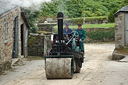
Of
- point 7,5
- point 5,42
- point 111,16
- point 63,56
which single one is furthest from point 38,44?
point 63,56

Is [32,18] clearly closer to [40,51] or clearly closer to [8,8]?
[40,51]

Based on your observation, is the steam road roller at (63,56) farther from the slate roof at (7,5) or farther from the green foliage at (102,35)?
the green foliage at (102,35)

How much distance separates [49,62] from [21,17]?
11314 mm

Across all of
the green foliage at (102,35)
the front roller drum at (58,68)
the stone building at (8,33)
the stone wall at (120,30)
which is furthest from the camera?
the green foliage at (102,35)

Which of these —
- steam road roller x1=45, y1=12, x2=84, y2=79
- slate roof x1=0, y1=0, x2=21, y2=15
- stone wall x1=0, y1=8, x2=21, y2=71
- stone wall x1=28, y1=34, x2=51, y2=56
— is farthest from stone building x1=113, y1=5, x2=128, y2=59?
steam road roller x1=45, y1=12, x2=84, y2=79

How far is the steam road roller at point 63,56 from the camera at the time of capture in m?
10.3

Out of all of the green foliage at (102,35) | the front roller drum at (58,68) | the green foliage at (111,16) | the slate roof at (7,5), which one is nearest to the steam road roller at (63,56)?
the front roller drum at (58,68)

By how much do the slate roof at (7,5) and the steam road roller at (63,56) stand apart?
4114mm

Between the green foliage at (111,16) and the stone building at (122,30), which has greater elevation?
the green foliage at (111,16)

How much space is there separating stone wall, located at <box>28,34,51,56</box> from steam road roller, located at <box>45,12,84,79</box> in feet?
38.2

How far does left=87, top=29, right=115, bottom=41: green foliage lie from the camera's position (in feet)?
95.2

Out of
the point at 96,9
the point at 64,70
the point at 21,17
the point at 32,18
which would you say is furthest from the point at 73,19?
the point at 64,70

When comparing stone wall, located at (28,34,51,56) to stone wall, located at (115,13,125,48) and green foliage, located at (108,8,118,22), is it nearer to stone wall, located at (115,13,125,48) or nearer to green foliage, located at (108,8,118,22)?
stone wall, located at (115,13,125,48)

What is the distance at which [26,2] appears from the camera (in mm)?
15703
